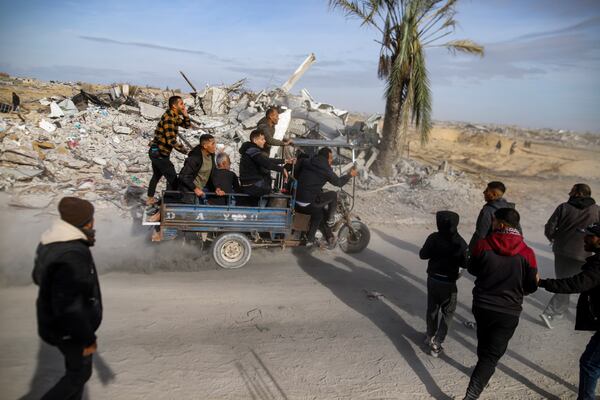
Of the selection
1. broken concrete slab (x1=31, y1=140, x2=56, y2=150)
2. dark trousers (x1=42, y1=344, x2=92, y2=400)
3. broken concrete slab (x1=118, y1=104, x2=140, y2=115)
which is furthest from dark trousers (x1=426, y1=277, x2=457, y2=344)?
broken concrete slab (x1=118, y1=104, x2=140, y2=115)

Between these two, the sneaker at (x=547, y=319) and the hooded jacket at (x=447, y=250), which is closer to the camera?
the hooded jacket at (x=447, y=250)

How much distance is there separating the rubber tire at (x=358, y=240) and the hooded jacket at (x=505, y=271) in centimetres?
452

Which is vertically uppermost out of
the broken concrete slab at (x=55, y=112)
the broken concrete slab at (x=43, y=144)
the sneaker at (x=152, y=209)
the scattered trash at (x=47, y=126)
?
the broken concrete slab at (x=55, y=112)

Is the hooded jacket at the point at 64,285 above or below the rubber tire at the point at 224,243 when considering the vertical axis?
above

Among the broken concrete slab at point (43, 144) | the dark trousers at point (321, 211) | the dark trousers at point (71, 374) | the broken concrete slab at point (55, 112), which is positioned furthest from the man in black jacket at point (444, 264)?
the broken concrete slab at point (55, 112)

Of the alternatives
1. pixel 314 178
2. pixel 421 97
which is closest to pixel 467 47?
pixel 421 97

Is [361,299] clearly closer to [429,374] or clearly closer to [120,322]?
[429,374]

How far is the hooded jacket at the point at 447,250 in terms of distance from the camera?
15.8 ft

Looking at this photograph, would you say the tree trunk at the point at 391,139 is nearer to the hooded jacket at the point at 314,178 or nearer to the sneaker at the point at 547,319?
the hooded jacket at the point at 314,178

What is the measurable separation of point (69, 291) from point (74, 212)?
56 cm

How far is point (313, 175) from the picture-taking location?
7.63 metres

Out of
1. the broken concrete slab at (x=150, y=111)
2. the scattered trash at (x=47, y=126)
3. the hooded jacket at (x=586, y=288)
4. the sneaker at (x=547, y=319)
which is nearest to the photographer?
the hooded jacket at (x=586, y=288)

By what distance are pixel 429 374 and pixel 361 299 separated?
197cm

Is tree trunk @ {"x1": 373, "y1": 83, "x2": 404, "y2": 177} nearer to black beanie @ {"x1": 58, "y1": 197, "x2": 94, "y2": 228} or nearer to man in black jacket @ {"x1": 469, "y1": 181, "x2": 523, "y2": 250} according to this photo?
man in black jacket @ {"x1": 469, "y1": 181, "x2": 523, "y2": 250}
